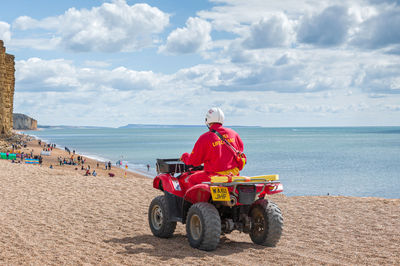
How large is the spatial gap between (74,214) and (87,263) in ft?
13.7

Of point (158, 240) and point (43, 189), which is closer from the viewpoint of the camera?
point (158, 240)

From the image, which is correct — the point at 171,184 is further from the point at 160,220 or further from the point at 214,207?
the point at 214,207

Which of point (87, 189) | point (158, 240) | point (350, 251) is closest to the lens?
point (350, 251)

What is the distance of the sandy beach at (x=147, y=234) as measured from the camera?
612 centimetres

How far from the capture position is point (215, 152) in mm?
6508

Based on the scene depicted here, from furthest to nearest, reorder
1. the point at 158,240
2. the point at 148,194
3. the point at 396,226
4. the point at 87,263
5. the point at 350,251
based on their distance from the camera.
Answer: the point at 148,194 → the point at 396,226 → the point at 158,240 → the point at 350,251 → the point at 87,263

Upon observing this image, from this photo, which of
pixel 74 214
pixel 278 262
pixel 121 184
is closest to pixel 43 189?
pixel 121 184

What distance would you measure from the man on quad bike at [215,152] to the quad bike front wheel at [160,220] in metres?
0.93

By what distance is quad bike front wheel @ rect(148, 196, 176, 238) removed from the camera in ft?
23.9

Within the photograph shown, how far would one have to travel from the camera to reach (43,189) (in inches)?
531

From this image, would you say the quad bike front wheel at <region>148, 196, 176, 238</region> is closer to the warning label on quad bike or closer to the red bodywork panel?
the red bodywork panel

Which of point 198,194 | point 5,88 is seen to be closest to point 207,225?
point 198,194

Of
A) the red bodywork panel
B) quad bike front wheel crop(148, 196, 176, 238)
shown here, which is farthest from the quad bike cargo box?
quad bike front wheel crop(148, 196, 176, 238)

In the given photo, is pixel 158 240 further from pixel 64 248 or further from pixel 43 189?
pixel 43 189
